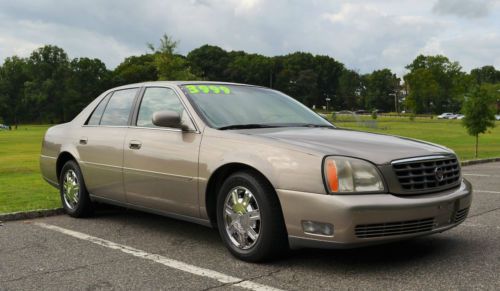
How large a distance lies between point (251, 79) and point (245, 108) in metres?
126

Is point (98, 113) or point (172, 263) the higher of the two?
point (98, 113)

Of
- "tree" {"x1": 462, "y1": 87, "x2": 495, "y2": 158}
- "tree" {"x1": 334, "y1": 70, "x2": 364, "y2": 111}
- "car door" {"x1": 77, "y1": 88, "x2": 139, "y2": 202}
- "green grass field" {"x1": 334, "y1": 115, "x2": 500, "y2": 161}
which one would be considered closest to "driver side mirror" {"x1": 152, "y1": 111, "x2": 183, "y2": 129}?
"car door" {"x1": 77, "y1": 88, "x2": 139, "y2": 202}

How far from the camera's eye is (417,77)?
11594cm

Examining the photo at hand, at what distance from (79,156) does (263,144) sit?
289 cm

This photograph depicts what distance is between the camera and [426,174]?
4.14m

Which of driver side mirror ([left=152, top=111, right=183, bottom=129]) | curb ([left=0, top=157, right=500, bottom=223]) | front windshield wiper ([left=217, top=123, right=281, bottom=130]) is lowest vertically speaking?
curb ([left=0, top=157, right=500, bottom=223])

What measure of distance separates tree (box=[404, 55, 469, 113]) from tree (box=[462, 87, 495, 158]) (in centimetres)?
9778

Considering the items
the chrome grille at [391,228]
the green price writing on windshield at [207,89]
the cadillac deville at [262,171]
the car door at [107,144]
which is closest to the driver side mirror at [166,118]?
the cadillac deville at [262,171]

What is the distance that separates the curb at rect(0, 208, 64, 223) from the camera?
6387 mm

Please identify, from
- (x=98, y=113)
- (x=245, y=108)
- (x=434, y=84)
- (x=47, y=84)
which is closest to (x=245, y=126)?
(x=245, y=108)

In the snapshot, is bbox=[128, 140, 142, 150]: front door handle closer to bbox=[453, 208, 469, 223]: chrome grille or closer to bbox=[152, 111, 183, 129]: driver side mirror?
bbox=[152, 111, 183, 129]: driver side mirror

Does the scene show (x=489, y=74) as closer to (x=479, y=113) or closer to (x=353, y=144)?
A: (x=479, y=113)

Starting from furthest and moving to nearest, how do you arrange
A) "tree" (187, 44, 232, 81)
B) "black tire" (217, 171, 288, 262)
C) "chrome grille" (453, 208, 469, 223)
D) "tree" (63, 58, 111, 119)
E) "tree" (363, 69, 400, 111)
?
"tree" (363, 69, 400, 111) < "tree" (187, 44, 232, 81) < "tree" (63, 58, 111, 119) < "chrome grille" (453, 208, 469, 223) < "black tire" (217, 171, 288, 262)

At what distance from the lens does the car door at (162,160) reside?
484 cm
